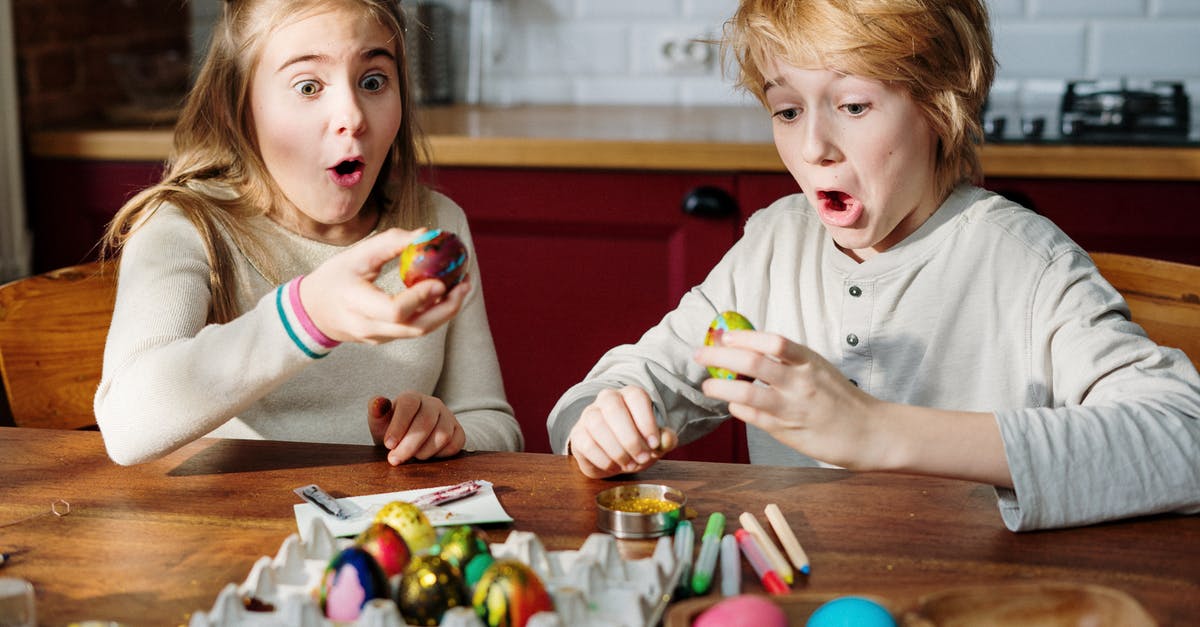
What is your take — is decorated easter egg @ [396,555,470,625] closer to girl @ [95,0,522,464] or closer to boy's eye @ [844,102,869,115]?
girl @ [95,0,522,464]

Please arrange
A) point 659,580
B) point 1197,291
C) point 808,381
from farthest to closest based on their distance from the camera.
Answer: point 1197,291, point 808,381, point 659,580

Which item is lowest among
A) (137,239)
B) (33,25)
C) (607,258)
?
(607,258)

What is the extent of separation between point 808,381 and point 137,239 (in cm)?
84

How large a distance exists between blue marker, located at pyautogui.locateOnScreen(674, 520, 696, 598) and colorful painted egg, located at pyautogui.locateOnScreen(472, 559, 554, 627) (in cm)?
13

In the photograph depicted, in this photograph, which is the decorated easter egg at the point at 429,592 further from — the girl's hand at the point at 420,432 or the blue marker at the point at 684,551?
the girl's hand at the point at 420,432

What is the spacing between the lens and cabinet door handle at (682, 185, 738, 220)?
7.47ft

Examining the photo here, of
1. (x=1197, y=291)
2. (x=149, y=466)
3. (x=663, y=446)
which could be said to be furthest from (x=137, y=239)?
(x=1197, y=291)

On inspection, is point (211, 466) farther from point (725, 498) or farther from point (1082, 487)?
point (1082, 487)

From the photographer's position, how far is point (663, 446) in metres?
1.15

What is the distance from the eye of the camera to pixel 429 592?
83 cm

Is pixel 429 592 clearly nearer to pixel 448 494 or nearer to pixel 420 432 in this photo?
pixel 448 494

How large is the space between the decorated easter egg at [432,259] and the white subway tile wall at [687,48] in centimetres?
198

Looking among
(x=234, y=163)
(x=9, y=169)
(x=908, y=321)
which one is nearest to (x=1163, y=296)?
(x=908, y=321)

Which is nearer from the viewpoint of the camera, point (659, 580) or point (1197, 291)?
point (659, 580)
